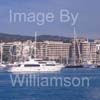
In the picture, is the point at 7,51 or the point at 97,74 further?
the point at 97,74

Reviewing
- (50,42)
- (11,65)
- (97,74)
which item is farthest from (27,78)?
(97,74)

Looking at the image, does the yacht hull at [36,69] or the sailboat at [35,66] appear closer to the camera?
the sailboat at [35,66]

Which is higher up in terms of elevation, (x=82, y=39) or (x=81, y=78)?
(x=82, y=39)

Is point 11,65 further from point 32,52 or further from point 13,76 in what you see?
point 32,52

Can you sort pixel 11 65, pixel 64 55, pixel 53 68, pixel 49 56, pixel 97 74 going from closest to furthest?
pixel 64 55, pixel 49 56, pixel 11 65, pixel 53 68, pixel 97 74

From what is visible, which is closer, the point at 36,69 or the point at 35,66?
the point at 36,69

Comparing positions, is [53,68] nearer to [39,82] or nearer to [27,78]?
[27,78]

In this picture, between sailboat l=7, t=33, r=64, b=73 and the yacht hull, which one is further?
the yacht hull

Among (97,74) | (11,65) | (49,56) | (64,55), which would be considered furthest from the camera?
(97,74)

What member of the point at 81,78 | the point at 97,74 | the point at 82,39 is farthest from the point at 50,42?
→ the point at 97,74
